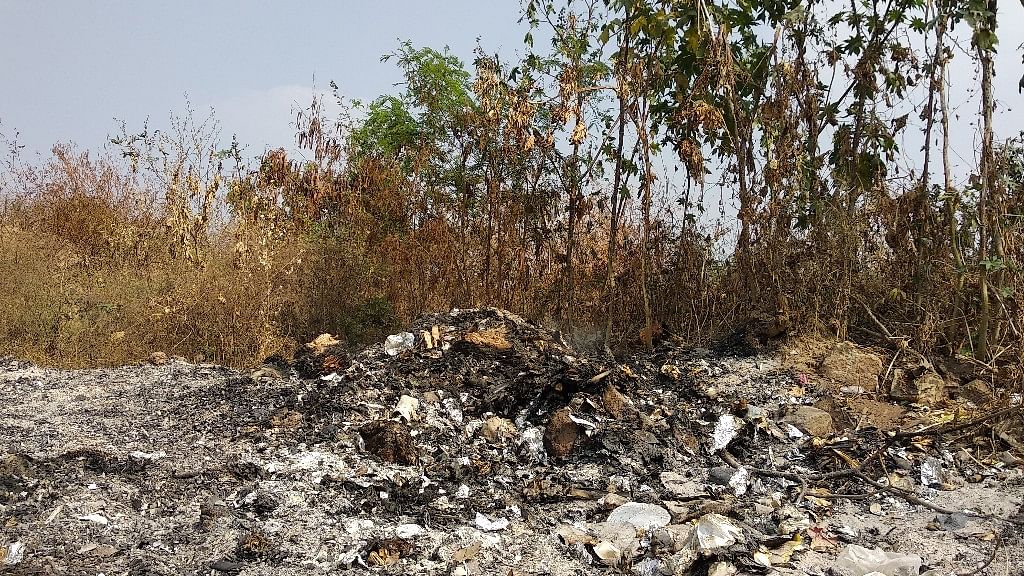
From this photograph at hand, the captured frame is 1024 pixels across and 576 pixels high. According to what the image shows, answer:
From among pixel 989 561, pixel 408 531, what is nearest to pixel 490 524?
pixel 408 531

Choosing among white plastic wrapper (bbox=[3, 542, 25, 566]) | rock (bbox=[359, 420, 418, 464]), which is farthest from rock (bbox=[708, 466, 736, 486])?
white plastic wrapper (bbox=[3, 542, 25, 566])

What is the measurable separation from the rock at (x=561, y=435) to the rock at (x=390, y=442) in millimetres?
675

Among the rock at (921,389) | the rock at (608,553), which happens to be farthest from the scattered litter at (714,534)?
the rock at (921,389)

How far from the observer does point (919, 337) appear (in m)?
5.25

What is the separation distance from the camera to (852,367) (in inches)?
201

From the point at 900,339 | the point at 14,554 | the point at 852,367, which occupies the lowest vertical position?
the point at 14,554

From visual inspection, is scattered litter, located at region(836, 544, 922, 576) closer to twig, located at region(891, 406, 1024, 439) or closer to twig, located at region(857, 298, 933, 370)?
twig, located at region(891, 406, 1024, 439)

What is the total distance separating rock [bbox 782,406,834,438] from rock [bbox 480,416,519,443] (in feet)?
5.15

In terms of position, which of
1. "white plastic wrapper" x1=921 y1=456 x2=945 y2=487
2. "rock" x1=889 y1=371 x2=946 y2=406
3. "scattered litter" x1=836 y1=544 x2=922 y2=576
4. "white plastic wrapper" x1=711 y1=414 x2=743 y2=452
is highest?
"rock" x1=889 y1=371 x2=946 y2=406

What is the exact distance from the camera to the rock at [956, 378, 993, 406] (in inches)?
187

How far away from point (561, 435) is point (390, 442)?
2.79ft

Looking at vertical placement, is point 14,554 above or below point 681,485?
below

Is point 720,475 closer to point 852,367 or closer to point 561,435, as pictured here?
point 561,435

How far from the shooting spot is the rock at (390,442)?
12.4 feet
